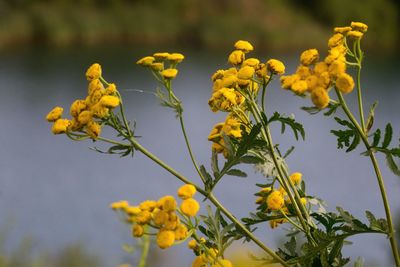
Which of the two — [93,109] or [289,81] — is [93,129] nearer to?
[93,109]

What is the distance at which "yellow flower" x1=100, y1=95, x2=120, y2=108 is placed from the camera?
0.96 metres

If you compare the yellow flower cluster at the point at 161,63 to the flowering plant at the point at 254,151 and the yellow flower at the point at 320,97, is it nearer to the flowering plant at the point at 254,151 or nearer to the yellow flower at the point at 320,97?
the flowering plant at the point at 254,151

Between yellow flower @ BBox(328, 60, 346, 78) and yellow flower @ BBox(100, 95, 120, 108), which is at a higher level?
yellow flower @ BBox(100, 95, 120, 108)

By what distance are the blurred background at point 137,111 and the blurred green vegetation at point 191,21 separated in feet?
0.13

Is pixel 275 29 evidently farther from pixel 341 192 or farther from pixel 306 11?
pixel 341 192

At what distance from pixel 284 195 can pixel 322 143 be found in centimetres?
1104

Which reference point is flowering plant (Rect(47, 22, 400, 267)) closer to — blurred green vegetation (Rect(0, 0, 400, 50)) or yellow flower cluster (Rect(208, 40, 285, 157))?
yellow flower cluster (Rect(208, 40, 285, 157))

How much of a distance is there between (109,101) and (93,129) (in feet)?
0.15

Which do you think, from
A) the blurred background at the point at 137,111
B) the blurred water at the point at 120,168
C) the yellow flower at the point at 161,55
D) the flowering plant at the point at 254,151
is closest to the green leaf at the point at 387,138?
the flowering plant at the point at 254,151

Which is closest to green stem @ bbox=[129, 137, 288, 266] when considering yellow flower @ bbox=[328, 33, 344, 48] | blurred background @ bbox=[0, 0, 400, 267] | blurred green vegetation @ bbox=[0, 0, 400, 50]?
yellow flower @ bbox=[328, 33, 344, 48]

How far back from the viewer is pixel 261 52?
82.8ft

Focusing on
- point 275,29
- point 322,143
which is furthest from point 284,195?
point 275,29

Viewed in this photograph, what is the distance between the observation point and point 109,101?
0.97 meters

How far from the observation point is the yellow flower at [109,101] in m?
0.96
